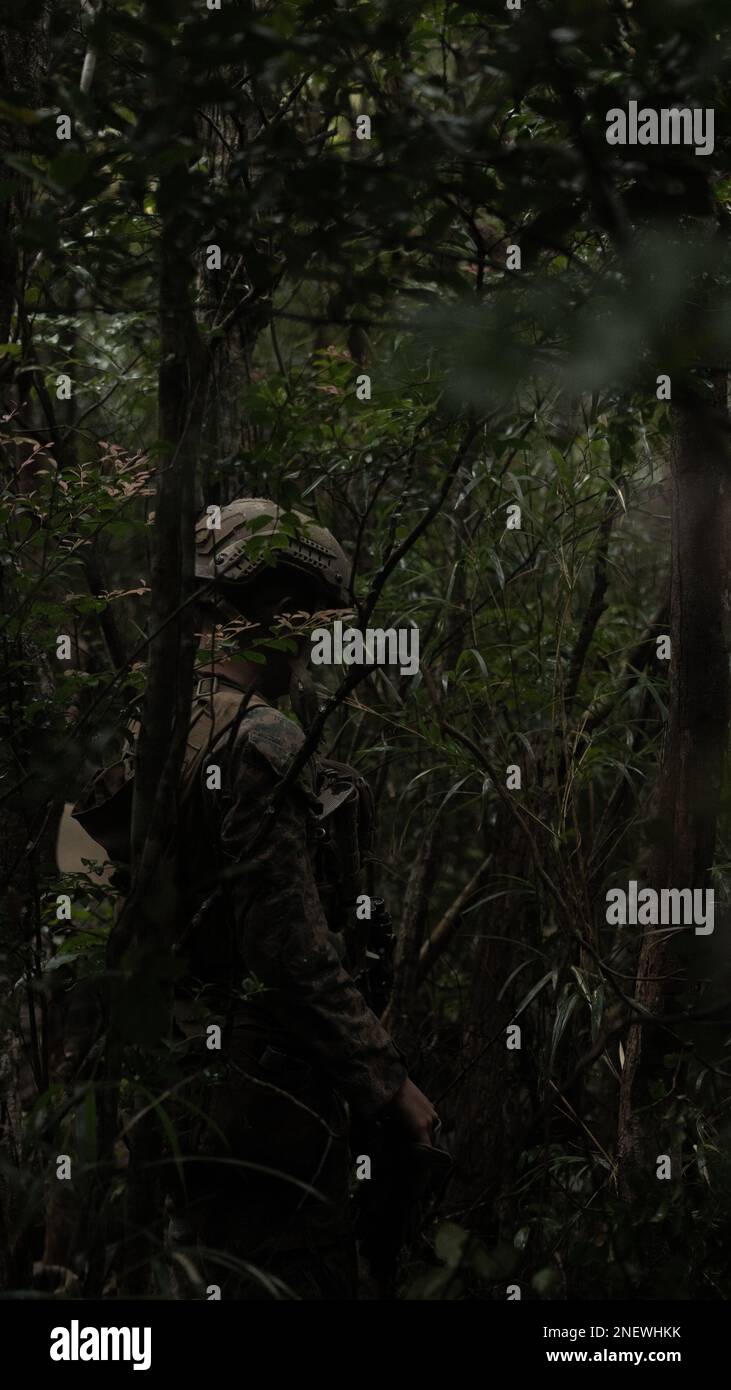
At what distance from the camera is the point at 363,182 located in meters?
1.11

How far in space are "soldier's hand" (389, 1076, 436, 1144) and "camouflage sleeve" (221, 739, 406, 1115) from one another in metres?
0.02

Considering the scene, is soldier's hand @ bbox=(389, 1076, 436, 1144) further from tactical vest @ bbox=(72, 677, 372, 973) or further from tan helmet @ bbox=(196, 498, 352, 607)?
tan helmet @ bbox=(196, 498, 352, 607)

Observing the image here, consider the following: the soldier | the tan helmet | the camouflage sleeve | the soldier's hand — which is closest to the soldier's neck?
the soldier

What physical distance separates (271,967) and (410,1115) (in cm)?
33

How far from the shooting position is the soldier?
1.79m

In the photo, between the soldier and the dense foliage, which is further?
the soldier

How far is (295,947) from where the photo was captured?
1.79 m

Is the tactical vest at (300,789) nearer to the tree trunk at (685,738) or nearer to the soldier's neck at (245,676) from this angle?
the soldier's neck at (245,676)

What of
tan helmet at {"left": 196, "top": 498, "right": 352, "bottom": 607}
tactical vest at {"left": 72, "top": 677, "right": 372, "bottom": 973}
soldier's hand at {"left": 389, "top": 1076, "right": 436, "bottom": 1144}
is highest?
tan helmet at {"left": 196, "top": 498, "right": 352, "bottom": 607}

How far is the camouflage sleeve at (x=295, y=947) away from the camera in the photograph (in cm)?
179

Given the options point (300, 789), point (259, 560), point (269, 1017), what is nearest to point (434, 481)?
point (259, 560)
